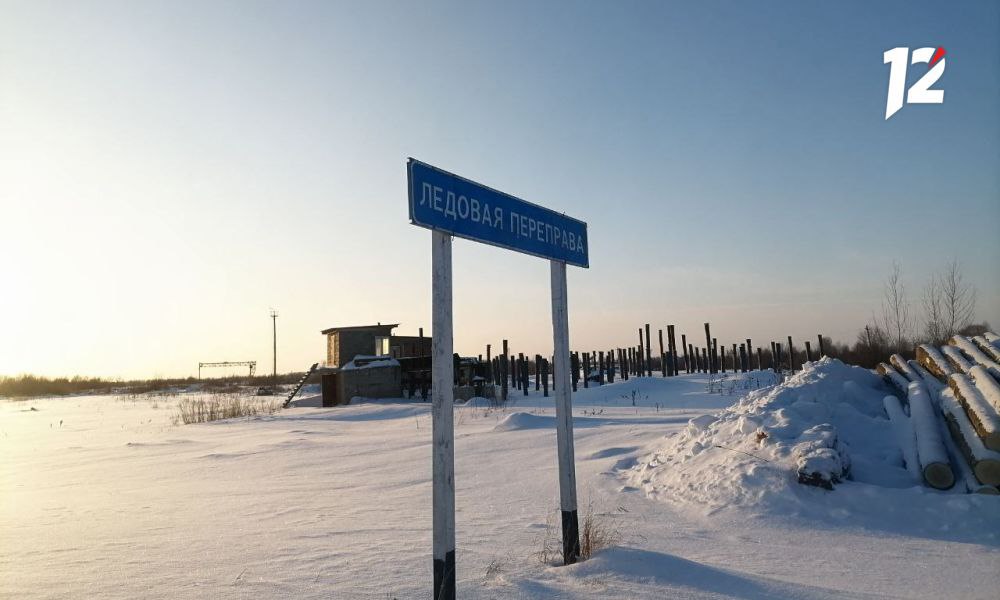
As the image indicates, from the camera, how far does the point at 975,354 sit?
8180 mm

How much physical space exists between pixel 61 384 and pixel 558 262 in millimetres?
66773

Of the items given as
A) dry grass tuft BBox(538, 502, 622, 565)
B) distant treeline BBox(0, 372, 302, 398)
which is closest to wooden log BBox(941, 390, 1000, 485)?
dry grass tuft BBox(538, 502, 622, 565)

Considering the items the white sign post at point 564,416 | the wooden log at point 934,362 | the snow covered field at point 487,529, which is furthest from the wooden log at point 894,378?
the white sign post at point 564,416

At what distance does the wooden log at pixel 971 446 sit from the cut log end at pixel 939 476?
0.20 m

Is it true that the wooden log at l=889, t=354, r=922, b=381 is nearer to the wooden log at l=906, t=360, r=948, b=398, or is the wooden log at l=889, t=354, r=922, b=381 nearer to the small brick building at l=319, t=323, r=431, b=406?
the wooden log at l=906, t=360, r=948, b=398

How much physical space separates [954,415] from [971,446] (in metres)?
0.99

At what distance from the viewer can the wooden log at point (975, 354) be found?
7281 mm

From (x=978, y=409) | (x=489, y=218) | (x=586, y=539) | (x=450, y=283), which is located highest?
(x=489, y=218)

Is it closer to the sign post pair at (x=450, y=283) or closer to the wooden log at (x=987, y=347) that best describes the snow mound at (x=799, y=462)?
the wooden log at (x=987, y=347)

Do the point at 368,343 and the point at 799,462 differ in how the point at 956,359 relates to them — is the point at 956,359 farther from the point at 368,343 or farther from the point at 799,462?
the point at 368,343

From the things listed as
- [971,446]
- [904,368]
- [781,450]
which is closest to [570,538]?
[781,450]

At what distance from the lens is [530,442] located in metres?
9.82

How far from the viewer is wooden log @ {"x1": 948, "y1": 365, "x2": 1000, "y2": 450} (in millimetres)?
5594

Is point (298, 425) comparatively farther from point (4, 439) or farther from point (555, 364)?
point (555, 364)
